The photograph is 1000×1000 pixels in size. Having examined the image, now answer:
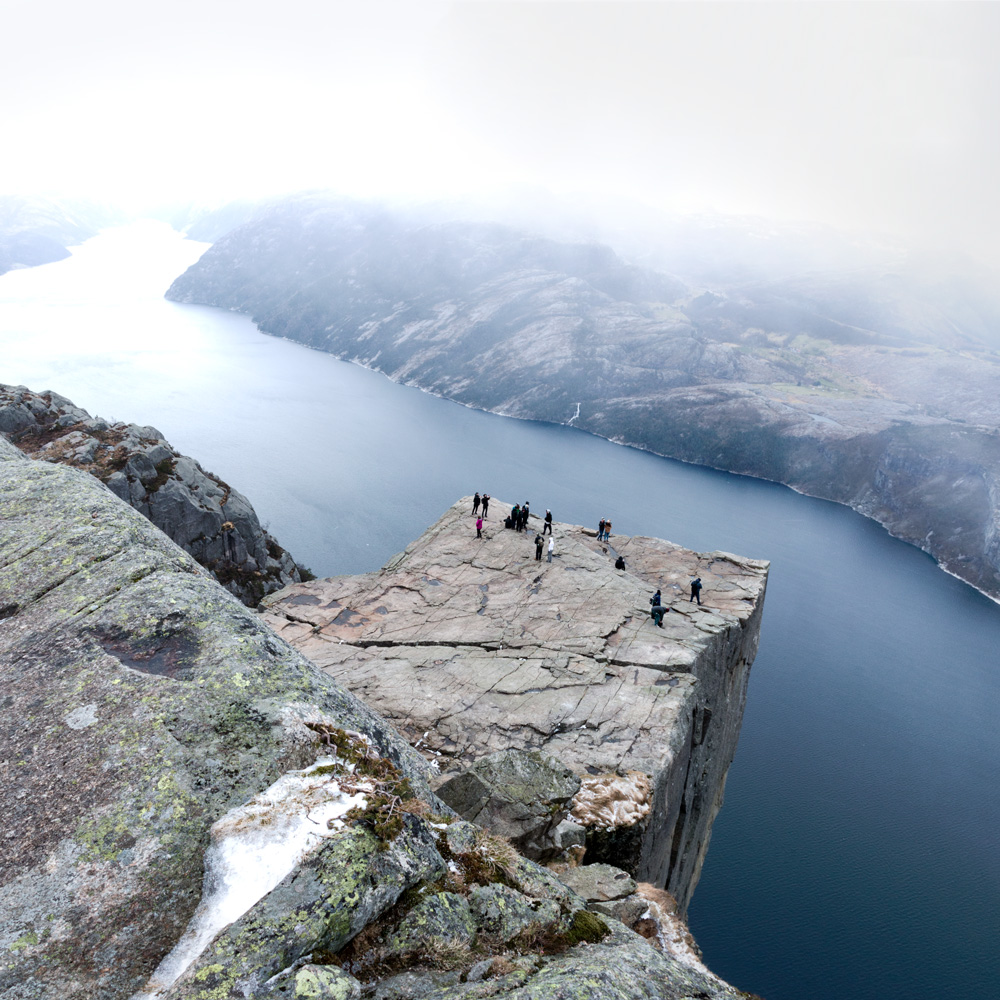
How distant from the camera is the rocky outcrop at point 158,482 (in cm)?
3516

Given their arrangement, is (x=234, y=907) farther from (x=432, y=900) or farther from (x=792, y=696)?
(x=792, y=696)

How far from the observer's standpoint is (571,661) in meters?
23.3

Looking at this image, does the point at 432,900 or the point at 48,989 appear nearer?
the point at 48,989

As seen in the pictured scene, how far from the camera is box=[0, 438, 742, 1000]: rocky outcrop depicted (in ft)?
18.4

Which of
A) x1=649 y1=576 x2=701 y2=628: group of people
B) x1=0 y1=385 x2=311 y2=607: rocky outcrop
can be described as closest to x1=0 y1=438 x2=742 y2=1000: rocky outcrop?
x1=649 y1=576 x2=701 y2=628: group of people

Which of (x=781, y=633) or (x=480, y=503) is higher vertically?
(x=480, y=503)

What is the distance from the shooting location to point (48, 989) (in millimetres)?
5336

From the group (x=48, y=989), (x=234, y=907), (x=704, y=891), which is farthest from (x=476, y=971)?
(x=704, y=891)

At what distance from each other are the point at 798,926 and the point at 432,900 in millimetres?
39301

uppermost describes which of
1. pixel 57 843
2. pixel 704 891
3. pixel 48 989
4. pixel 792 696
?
pixel 57 843

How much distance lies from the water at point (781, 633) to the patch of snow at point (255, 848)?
36554 mm

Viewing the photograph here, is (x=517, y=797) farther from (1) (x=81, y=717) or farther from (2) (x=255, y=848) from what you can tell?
(1) (x=81, y=717)

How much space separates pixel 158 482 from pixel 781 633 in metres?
62.4

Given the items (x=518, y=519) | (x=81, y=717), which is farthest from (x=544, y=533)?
(x=81, y=717)
